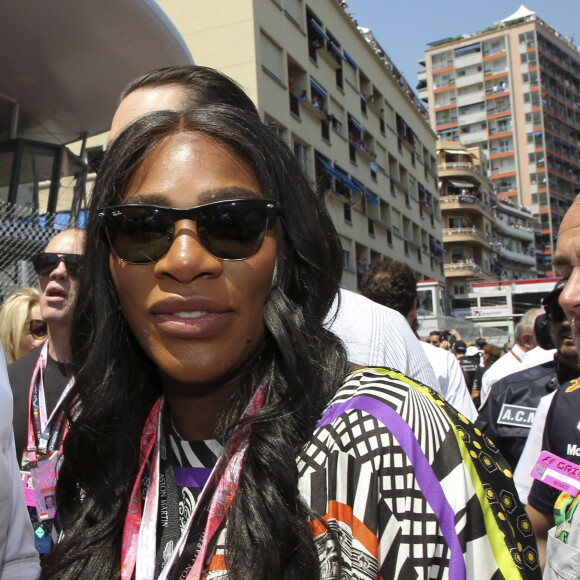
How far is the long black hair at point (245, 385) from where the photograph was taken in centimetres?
116

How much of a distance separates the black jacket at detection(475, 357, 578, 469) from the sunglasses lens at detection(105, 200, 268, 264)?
297 centimetres

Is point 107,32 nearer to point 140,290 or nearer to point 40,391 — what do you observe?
point 40,391

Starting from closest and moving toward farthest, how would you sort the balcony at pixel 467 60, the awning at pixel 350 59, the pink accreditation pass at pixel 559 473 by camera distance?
1. the pink accreditation pass at pixel 559 473
2. the awning at pixel 350 59
3. the balcony at pixel 467 60

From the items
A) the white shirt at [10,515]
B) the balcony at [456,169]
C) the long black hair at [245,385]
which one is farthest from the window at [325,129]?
the balcony at [456,169]

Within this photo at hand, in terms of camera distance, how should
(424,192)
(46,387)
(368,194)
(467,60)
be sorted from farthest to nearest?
1. (467,60)
2. (424,192)
3. (368,194)
4. (46,387)

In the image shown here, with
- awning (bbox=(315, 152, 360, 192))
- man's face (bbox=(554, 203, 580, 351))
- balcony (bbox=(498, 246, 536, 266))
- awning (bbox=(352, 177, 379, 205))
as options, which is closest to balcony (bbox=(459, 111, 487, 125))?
balcony (bbox=(498, 246, 536, 266))

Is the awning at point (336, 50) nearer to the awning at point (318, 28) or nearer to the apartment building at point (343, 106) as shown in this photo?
the apartment building at point (343, 106)

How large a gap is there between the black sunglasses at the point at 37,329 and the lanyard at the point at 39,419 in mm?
1114

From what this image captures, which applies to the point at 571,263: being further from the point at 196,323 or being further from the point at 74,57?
the point at 74,57

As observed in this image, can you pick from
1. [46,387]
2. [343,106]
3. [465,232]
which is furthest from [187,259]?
[465,232]

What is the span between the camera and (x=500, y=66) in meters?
85.6

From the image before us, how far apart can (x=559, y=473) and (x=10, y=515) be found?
1.63m

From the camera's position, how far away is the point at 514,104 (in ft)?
281

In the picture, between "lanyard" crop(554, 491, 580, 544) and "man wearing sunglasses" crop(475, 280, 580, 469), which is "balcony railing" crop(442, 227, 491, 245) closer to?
"man wearing sunglasses" crop(475, 280, 580, 469)
